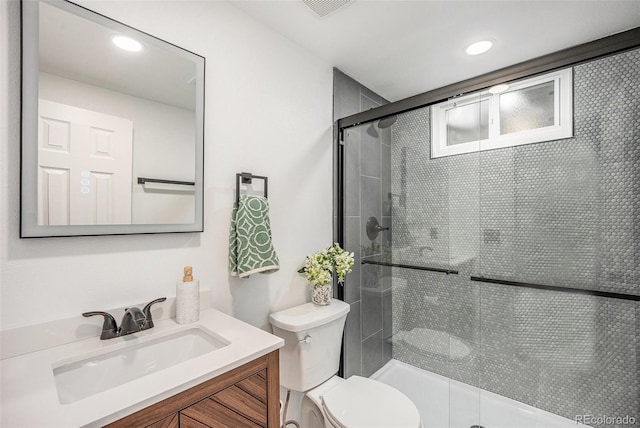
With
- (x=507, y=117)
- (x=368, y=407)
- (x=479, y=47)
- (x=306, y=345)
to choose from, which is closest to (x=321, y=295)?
(x=306, y=345)

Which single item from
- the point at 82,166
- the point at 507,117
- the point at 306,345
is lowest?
the point at 306,345

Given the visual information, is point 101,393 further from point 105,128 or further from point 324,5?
point 324,5

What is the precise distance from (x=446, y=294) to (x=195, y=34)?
1.89 meters

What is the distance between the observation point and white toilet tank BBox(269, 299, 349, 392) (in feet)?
4.66

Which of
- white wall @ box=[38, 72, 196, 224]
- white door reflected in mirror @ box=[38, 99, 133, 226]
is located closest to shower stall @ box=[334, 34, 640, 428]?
white wall @ box=[38, 72, 196, 224]

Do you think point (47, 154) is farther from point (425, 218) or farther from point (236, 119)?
point (425, 218)

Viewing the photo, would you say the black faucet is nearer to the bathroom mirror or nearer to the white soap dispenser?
the white soap dispenser

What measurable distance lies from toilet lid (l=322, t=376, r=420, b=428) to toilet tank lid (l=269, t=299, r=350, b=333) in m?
0.35

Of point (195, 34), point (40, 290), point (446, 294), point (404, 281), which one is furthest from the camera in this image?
point (404, 281)

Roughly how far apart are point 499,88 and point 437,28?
0.51m

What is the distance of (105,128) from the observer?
3.34 ft

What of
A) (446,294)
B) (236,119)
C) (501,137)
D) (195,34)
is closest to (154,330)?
(236,119)

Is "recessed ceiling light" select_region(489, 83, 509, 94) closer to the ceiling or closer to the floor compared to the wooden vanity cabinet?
closer to the ceiling

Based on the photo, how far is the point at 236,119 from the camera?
55.9 inches
